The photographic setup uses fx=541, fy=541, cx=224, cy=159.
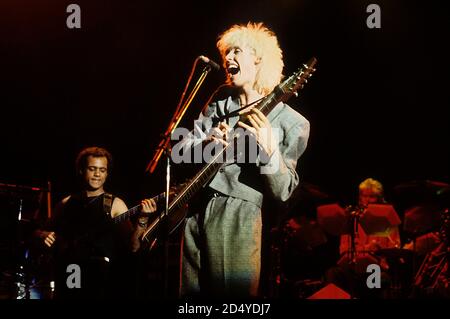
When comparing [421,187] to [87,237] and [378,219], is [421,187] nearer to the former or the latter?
[378,219]

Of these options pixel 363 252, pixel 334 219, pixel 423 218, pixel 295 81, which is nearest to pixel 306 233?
pixel 334 219

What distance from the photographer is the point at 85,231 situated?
3951 mm

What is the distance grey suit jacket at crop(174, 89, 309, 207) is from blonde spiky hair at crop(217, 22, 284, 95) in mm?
268

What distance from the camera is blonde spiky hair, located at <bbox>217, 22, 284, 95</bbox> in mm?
3336

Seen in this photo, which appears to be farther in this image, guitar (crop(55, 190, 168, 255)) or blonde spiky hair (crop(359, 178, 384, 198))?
blonde spiky hair (crop(359, 178, 384, 198))

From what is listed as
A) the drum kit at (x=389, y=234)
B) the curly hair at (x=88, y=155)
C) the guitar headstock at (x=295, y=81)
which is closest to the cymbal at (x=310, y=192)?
the drum kit at (x=389, y=234)

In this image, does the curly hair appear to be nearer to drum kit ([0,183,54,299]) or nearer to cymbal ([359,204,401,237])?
drum kit ([0,183,54,299])

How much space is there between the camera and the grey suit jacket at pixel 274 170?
111 inches

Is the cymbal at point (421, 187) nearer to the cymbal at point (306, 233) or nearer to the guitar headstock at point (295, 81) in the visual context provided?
the cymbal at point (306, 233)

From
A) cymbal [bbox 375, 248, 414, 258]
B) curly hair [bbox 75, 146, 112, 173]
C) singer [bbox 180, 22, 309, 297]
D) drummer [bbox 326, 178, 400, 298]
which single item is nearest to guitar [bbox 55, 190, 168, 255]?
curly hair [bbox 75, 146, 112, 173]

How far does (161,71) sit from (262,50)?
1542 millimetres

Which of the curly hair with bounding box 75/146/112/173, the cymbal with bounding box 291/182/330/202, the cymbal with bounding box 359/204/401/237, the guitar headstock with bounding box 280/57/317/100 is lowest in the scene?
the cymbal with bounding box 359/204/401/237

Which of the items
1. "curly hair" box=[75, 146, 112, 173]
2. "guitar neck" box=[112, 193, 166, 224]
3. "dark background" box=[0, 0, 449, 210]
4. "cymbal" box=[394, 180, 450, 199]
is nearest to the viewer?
"guitar neck" box=[112, 193, 166, 224]
